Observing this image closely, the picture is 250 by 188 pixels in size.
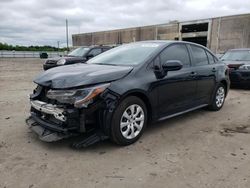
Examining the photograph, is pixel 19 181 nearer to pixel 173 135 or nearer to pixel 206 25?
pixel 173 135

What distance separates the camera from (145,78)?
12.6 feet

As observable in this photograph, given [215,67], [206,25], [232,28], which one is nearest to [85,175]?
[215,67]

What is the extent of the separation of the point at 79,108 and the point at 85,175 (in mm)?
845

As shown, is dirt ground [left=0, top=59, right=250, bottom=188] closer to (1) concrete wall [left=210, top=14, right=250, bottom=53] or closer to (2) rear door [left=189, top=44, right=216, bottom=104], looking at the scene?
(2) rear door [left=189, top=44, right=216, bottom=104]

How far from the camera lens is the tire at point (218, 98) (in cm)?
564

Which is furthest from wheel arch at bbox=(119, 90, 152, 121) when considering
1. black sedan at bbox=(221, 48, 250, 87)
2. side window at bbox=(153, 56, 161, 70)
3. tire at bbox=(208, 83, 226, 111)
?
black sedan at bbox=(221, 48, 250, 87)

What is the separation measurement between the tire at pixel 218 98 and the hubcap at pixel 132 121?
95.8 inches

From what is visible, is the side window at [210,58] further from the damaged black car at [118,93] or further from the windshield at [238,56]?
the windshield at [238,56]

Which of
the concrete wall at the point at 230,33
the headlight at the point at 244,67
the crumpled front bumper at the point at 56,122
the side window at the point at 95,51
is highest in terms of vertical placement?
the concrete wall at the point at 230,33

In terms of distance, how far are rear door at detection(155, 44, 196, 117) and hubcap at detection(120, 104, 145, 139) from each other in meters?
0.45

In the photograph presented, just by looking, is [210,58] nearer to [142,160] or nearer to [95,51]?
[142,160]

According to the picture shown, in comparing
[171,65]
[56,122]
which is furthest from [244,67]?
[56,122]

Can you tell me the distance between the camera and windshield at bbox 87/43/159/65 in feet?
13.6

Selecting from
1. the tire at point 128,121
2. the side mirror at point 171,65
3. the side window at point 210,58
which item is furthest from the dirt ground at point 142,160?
the side window at point 210,58
